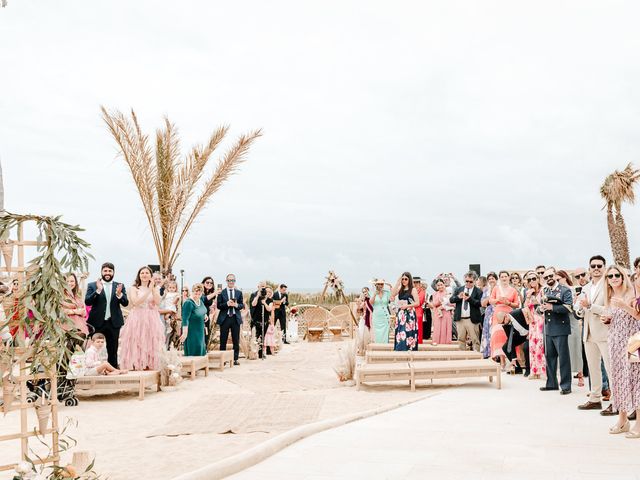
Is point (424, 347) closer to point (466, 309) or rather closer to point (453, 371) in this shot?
point (466, 309)

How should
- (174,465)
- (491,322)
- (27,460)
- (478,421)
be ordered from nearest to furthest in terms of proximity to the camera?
1. (27,460)
2. (174,465)
3. (478,421)
4. (491,322)

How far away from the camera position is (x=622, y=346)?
684 cm

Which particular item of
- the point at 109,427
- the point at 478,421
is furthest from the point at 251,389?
the point at 478,421

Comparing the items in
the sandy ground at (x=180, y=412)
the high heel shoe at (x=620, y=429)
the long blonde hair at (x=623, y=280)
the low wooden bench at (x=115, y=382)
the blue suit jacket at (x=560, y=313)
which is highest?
the long blonde hair at (x=623, y=280)

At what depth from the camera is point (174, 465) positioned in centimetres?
573

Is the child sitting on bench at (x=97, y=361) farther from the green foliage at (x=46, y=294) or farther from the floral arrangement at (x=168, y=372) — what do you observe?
the green foliage at (x=46, y=294)

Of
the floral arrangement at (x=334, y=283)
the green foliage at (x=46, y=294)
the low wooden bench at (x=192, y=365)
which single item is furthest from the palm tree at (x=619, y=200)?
the green foliage at (x=46, y=294)

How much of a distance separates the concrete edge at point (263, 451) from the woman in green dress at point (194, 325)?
5.76 m

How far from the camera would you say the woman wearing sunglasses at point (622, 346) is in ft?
21.8

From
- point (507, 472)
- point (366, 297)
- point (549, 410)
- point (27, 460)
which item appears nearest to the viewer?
point (27, 460)

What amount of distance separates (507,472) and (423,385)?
18.3 ft

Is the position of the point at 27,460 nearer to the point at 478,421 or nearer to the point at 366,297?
the point at 478,421

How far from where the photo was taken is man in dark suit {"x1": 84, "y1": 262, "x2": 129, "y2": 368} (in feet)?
35.1

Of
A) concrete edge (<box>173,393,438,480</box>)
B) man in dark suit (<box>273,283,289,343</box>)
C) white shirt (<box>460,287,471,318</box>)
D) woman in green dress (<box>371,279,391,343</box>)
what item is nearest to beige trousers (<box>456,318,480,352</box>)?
white shirt (<box>460,287,471,318</box>)
